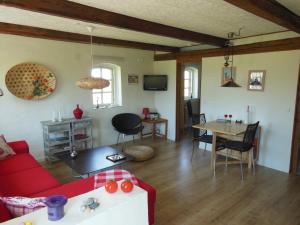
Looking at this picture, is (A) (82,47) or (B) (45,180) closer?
(B) (45,180)

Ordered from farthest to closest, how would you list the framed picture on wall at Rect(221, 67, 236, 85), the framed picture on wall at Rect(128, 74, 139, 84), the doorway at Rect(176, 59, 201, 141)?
the doorway at Rect(176, 59, 201, 141)
the framed picture on wall at Rect(128, 74, 139, 84)
the framed picture on wall at Rect(221, 67, 236, 85)

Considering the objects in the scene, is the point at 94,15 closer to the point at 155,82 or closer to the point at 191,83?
the point at 155,82

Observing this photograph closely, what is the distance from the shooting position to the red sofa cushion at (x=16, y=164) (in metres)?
2.99

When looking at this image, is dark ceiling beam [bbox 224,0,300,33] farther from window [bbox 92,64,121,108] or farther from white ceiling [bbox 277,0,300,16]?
window [bbox 92,64,121,108]

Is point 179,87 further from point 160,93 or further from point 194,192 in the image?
point 194,192

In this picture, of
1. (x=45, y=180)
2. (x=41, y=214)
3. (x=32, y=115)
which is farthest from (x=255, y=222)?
(x=32, y=115)

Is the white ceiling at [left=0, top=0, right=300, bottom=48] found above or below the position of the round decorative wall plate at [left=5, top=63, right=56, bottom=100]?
above

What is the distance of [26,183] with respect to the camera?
2.64 metres

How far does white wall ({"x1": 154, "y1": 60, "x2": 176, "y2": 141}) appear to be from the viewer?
5922mm

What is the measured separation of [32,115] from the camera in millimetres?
4422

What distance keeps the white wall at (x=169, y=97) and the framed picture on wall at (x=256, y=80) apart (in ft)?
6.53

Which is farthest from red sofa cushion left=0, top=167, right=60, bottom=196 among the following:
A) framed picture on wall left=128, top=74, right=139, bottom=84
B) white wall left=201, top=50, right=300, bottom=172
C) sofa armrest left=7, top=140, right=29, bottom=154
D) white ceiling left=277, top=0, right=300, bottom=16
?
white wall left=201, top=50, right=300, bottom=172

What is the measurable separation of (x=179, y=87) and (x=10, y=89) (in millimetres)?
3724

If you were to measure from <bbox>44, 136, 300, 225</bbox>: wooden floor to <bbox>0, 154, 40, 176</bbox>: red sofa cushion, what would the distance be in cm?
71
